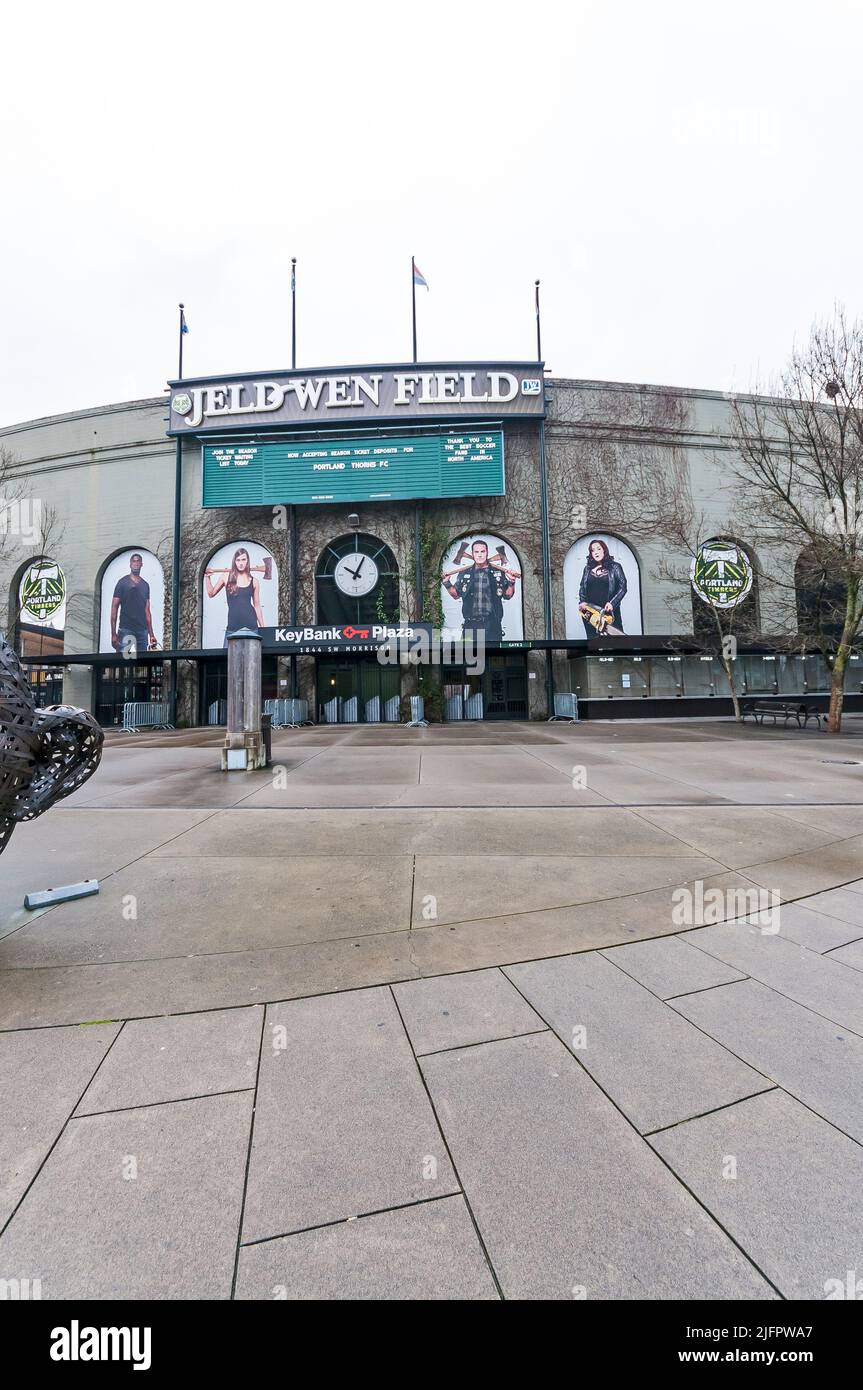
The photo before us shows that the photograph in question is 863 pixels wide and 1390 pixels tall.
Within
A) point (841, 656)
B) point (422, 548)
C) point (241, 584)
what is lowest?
point (841, 656)

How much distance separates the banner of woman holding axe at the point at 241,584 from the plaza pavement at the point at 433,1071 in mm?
23690

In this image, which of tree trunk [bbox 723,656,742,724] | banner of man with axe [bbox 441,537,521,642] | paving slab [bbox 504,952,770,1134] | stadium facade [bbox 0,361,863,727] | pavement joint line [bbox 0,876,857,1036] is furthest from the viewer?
banner of man with axe [bbox 441,537,521,642]

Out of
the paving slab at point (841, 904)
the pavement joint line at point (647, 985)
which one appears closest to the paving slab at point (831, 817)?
the paving slab at point (841, 904)

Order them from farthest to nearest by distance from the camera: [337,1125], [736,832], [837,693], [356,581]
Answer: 1. [356,581]
2. [837,693]
3. [736,832]
4. [337,1125]

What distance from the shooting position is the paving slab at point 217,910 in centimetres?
358

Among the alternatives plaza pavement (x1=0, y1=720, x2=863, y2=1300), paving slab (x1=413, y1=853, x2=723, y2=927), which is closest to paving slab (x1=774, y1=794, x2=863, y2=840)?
plaza pavement (x1=0, y1=720, x2=863, y2=1300)

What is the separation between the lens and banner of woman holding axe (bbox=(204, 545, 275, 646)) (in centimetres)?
2805

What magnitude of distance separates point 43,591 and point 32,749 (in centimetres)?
3265

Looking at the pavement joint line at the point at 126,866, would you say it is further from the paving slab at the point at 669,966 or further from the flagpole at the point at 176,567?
the flagpole at the point at 176,567

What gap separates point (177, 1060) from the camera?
246cm

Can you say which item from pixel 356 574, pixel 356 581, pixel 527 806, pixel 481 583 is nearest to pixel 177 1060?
pixel 527 806

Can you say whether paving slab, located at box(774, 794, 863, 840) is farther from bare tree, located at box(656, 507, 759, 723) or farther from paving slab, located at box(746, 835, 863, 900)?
bare tree, located at box(656, 507, 759, 723)

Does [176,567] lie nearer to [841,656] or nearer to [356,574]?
[356,574]
